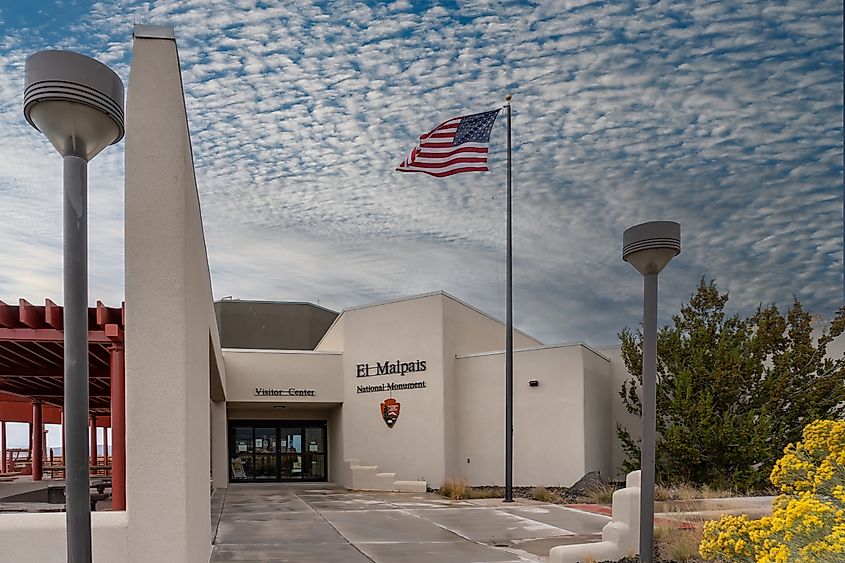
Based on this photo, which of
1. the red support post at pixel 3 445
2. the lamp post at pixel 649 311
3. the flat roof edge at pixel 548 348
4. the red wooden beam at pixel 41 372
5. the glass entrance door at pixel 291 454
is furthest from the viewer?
the red support post at pixel 3 445

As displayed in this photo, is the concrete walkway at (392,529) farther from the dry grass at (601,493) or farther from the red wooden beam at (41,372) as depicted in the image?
the red wooden beam at (41,372)

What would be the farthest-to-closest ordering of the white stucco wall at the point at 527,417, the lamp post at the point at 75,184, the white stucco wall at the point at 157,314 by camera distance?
1. the white stucco wall at the point at 527,417
2. the white stucco wall at the point at 157,314
3. the lamp post at the point at 75,184

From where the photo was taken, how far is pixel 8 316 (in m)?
11.0

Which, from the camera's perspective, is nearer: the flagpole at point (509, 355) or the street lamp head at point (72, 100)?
the street lamp head at point (72, 100)

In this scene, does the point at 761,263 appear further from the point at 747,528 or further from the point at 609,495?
the point at 747,528

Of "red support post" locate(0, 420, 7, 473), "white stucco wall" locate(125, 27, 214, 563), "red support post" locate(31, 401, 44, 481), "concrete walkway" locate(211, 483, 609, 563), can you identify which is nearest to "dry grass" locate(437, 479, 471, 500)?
"concrete walkway" locate(211, 483, 609, 563)

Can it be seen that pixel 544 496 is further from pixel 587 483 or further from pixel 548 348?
pixel 548 348

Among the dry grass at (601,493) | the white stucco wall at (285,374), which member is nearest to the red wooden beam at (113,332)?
the dry grass at (601,493)

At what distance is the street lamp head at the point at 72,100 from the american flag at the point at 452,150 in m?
15.8

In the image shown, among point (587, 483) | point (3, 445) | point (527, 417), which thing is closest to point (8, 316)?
point (587, 483)

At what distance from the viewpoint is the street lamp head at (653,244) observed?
884 centimetres

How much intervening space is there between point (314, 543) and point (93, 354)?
16.7 feet

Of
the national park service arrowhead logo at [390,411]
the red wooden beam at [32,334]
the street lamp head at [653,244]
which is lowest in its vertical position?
the national park service arrowhead logo at [390,411]

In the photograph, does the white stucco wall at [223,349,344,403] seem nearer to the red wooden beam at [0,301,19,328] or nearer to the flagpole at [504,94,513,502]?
the flagpole at [504,94,513,502]
